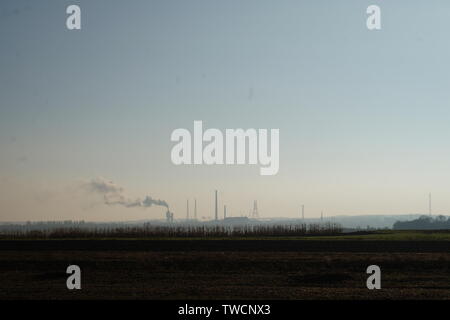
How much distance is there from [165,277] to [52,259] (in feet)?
30.8

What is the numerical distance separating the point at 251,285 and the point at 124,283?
5.64 m

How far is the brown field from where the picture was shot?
2255cm

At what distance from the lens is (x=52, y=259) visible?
3381 cm

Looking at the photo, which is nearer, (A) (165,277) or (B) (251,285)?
(B) (251,285)

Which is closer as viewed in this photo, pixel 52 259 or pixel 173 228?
pixel 52 259

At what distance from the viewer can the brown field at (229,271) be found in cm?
2255

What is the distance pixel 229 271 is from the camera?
29.6m
